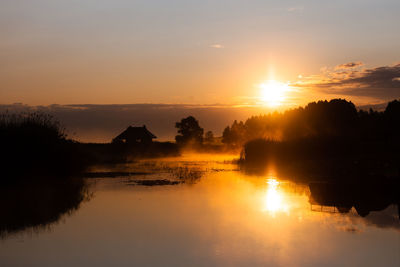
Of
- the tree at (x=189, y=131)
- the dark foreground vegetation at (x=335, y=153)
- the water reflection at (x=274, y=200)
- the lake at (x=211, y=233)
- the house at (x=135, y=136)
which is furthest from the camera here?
the tree at (x=189, y=131)

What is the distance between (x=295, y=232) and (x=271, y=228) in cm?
86

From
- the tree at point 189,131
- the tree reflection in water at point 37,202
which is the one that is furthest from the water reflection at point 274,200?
the tree at point 189,131

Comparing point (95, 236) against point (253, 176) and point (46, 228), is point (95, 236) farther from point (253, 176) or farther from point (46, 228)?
point (253, 176)

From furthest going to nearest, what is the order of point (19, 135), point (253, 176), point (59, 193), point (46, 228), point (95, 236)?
point (253, 176) → point (19, 135) → point (59, 193) → point (46, 228) → point (95, 236)

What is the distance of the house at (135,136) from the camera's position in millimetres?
77062

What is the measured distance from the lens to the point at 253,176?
32.5 meters

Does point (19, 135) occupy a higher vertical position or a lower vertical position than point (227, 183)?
higher

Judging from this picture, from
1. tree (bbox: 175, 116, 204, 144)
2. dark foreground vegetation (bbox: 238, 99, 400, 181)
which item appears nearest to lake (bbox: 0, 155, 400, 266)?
dark foreground vegetation (bbox: 238, 99, 400, 181)

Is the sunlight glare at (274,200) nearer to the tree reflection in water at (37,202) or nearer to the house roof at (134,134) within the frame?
the tree reflection in water at (37,202)

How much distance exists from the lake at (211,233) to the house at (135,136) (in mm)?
53507

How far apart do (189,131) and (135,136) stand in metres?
31.1

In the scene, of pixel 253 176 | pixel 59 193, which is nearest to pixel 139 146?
pixel 253 176

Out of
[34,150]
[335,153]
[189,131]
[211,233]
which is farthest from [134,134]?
[211,233]

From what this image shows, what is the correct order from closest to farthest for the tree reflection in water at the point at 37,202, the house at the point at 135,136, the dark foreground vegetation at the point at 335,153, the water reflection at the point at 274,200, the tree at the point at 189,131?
the tree reflection in water at the point at 37,202 → the water reflection at the point at 274,200 → the dark foreground vegetation at the point at 335,153 → the house at the point at 135,136 → the tree at the point at 189,131
